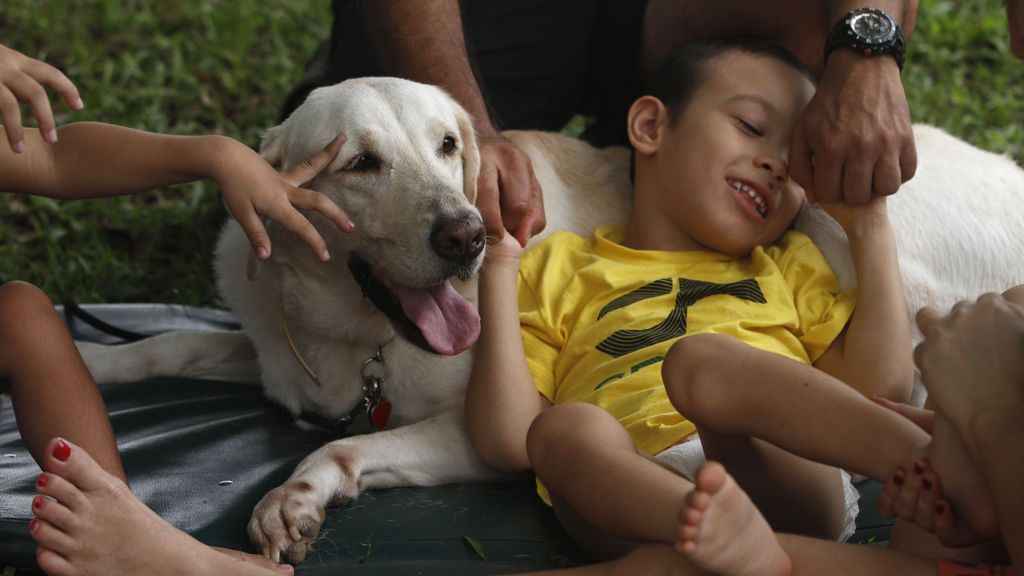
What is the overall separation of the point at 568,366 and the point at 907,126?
0.94 m

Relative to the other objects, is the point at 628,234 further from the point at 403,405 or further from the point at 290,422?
the point at 290,422

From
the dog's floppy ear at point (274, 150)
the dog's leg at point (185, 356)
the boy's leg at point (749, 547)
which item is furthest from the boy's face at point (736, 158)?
the dog's leg at point (185, 356)

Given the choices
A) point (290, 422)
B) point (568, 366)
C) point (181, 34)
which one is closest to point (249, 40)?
point (181, 34)

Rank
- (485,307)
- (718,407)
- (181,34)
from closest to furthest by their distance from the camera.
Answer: (718,407) < (485,307) < (181,34)

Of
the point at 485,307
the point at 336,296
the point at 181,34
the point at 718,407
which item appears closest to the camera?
the point at 718,407

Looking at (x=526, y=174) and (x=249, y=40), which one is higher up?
(x=526, y=174)

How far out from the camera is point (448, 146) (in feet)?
9.29

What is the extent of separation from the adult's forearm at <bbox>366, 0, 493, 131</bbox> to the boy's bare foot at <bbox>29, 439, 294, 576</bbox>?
150cm

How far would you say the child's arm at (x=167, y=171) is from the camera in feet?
7.39

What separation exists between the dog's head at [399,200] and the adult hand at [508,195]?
0.07 meters

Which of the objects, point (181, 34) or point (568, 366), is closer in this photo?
point (568, 366)

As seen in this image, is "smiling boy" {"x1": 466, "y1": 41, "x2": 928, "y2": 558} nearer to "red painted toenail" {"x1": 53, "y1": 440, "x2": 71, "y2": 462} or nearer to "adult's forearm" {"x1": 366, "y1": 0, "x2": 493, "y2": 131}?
"adult's forearm" {"x1": 366, "y1": 0, "x2": 493, "y2": 131}

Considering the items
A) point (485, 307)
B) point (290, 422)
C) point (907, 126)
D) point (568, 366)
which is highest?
point (907, 126)

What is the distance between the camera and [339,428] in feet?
9.66
